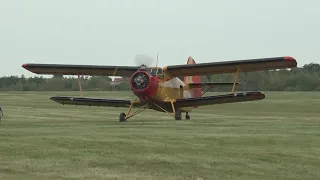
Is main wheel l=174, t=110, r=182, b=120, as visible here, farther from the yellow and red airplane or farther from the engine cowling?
the engine cowling

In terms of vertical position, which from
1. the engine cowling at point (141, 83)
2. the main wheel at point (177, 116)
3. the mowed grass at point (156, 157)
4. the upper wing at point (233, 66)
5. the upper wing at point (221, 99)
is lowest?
the mowed grass at point (156, 157)

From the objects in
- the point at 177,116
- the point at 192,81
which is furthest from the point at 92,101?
the point at 192,81

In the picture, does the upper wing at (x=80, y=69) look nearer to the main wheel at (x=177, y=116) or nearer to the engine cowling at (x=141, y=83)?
the engine cowling at (x=141, y=83)

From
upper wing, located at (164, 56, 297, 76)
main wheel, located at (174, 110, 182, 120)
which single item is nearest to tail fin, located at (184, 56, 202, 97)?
upper wing, located at (164, 56, 297, 76)

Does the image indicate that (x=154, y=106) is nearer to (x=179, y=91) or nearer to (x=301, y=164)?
(x=179, y=91)

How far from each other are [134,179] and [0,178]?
5.74 feet

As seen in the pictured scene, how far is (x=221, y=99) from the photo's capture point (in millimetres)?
23938

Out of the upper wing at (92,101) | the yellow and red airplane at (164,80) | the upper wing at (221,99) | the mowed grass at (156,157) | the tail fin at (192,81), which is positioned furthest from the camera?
the tail fin at (192,81)

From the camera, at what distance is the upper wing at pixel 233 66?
21828 mm

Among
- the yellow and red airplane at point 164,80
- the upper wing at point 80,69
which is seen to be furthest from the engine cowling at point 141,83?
the upper wing at point 80,69

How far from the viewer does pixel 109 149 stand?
1071 centimetres

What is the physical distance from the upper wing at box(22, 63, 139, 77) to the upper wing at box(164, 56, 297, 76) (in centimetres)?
181

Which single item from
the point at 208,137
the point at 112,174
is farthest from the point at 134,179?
the point at 208,137

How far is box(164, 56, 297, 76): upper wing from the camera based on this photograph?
2183 centimetres
